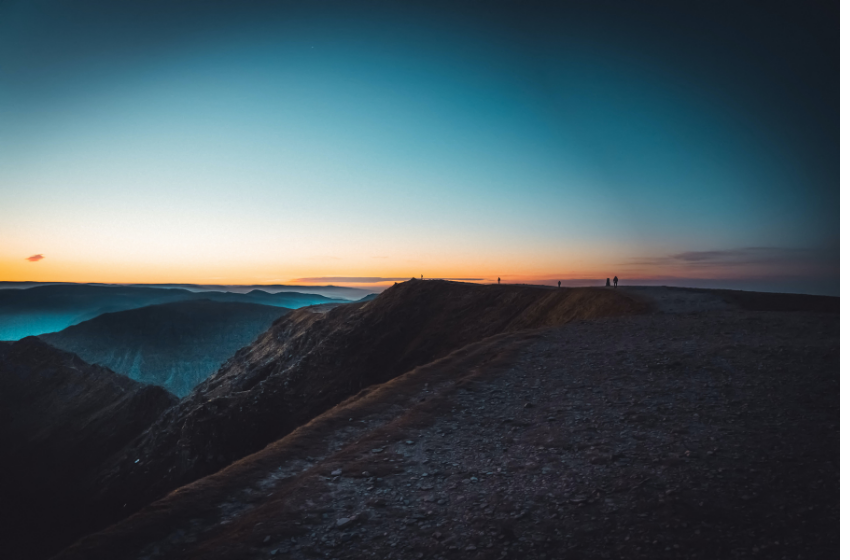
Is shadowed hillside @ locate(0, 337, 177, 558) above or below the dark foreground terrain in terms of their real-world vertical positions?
below

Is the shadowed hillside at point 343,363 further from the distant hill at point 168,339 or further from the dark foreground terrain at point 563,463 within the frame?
the distant hill at point 168,339

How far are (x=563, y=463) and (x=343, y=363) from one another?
27397mm

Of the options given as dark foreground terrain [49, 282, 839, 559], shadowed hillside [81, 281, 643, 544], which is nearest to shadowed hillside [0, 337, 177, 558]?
shadowed hillside [81, 281, 643, 544]

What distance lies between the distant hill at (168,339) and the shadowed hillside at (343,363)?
342 ft

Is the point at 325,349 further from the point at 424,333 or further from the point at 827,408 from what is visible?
the point at 827,408

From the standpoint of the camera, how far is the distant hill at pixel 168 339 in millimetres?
141125

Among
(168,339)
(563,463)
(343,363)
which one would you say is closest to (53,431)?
(343,363)

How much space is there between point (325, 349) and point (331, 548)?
30571 millimetres

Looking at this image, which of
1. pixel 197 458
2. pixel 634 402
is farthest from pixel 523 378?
pixel 197 458

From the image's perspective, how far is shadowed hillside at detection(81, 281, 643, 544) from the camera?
29.4 metres

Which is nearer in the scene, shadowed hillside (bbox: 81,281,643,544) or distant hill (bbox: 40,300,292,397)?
shadowed hillside (bbox: 81,281,643,544)

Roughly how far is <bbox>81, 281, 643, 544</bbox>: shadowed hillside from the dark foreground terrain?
1068 cm

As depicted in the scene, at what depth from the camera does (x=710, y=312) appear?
2206 cm

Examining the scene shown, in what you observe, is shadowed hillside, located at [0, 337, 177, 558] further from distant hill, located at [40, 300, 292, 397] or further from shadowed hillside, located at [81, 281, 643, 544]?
distant hill, located at [40, 300, 292, 397]
